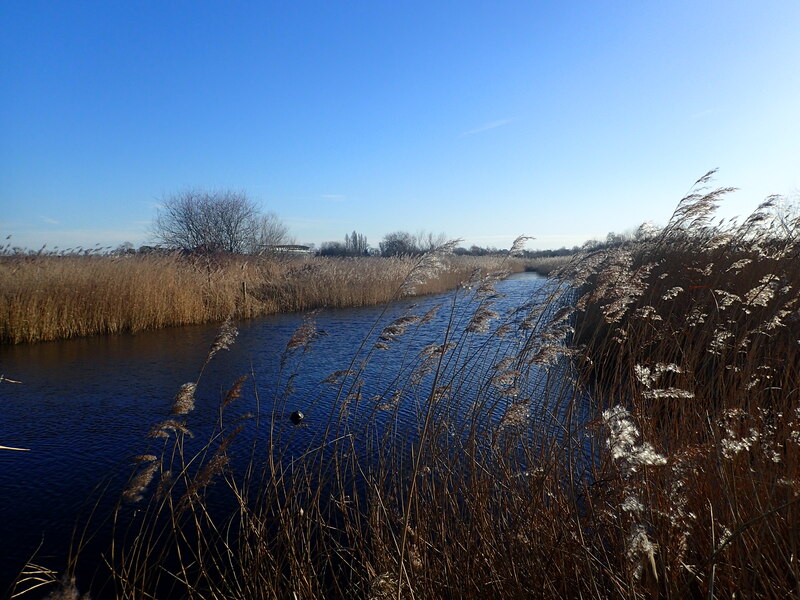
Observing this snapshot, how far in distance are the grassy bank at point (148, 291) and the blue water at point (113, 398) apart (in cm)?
51

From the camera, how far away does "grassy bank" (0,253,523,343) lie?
1013 centimetres

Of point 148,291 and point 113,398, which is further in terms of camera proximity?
point 148,291

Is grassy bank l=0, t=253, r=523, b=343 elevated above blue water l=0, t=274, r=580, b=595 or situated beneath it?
elevated above

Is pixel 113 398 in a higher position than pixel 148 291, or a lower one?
lower

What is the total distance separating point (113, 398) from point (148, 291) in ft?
18.4

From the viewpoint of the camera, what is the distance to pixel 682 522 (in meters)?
1.79

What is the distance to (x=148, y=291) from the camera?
11742mm

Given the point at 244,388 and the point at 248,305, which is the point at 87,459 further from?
the point at 248,305

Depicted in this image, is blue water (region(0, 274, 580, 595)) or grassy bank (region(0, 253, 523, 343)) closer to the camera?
blue water (region(0, 274, 580, 595))

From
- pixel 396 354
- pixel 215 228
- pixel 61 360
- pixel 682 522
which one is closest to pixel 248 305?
pixel 61 360

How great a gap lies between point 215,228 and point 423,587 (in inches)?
1153

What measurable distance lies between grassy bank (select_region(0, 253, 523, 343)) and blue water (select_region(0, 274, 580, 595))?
0.51 meters

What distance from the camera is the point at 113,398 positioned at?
668 centimetres

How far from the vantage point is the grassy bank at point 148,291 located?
10.1 m
